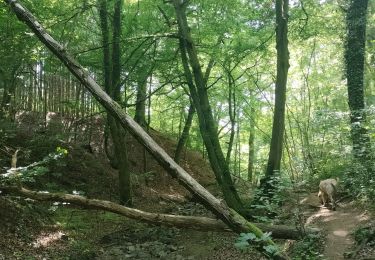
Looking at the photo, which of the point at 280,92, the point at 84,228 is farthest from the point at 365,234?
the point at 84,228

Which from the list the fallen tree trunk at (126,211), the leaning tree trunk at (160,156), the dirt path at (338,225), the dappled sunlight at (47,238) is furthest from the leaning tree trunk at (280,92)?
the dappled sunlight at (47,238)

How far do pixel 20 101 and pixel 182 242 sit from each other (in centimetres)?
848

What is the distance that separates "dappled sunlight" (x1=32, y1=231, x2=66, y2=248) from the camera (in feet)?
24.5

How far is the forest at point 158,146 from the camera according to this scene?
564cm

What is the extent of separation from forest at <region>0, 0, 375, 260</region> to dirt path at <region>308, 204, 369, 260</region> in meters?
0.05

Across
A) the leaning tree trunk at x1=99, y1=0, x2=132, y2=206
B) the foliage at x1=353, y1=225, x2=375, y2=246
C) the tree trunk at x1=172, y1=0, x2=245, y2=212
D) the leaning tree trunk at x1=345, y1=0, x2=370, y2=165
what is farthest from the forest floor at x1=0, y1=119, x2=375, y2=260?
the leaning tree trunk at x1=345, y1=0, x2=370, y2=165

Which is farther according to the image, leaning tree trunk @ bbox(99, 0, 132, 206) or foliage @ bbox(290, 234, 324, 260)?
leaning tree trunk @ bbox(99, 0, 132, 206)

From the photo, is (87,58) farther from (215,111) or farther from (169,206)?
(215,111)

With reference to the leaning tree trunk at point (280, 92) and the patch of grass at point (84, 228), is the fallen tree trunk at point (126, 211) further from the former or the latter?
the leaning tree trunk at point (280, 92)

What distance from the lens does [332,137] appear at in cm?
1320

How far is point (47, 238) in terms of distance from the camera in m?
7.85

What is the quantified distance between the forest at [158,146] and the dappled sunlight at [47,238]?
0.04 meters

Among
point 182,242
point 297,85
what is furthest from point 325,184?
point 297,85

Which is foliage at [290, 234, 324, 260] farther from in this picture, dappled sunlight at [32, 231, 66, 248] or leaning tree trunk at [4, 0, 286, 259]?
dappled sunlight at [32, 231, 66, 248]
